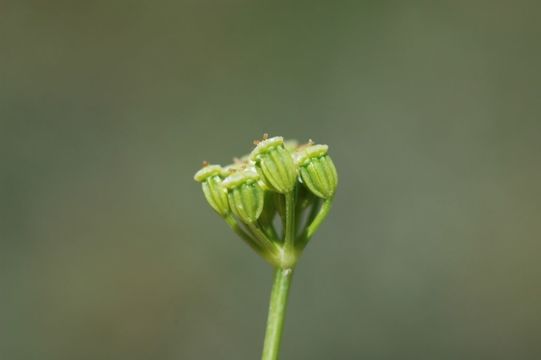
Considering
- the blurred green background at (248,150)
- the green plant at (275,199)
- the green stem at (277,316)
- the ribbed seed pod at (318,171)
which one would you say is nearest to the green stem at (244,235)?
the green plant at (275,199)

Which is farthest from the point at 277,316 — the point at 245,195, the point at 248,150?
the point at 248,150

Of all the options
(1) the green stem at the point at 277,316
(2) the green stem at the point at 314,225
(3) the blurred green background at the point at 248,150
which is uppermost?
(3) the blurred green background at the point at 248,150

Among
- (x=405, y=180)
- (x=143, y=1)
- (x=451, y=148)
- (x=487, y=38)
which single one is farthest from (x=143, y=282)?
(x=487, y=38)

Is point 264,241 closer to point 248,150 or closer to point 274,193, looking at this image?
point 274,193

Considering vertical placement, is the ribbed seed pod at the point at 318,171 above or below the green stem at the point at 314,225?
above

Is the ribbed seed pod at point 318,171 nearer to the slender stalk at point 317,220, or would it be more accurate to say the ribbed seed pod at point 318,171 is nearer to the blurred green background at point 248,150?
the slender stalk at point 317,220

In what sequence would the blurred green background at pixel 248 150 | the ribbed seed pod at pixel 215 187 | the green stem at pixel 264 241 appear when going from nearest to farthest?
the green stem at pixel 264 241 < the ribbed seed pod at pixel 215 187 < the blurred green background at pixel 248 150

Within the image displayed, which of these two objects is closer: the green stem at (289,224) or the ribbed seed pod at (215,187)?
the green stem at (289,224)

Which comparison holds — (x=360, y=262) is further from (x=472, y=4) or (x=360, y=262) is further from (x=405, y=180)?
(x=472, y=4)
